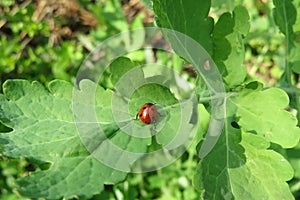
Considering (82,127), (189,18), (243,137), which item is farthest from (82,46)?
(243,137)

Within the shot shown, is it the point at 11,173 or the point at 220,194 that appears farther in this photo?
the point at 11,173

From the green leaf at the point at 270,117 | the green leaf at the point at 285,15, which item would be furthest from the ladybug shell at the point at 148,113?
the green leaf at the point at 285,15

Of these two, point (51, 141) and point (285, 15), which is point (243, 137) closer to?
point (285, 15)

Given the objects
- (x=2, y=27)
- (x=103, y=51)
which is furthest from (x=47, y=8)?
(x=103, y=51)

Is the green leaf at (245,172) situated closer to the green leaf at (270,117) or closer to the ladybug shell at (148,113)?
the green leaf at (270,117)

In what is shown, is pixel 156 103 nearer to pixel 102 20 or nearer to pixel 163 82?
pixel 163 82

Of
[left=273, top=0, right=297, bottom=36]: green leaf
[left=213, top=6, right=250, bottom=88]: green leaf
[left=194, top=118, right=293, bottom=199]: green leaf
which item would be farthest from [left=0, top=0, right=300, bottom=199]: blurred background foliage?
[left=194, top=118, right=293, bottom=199]: green leaf
